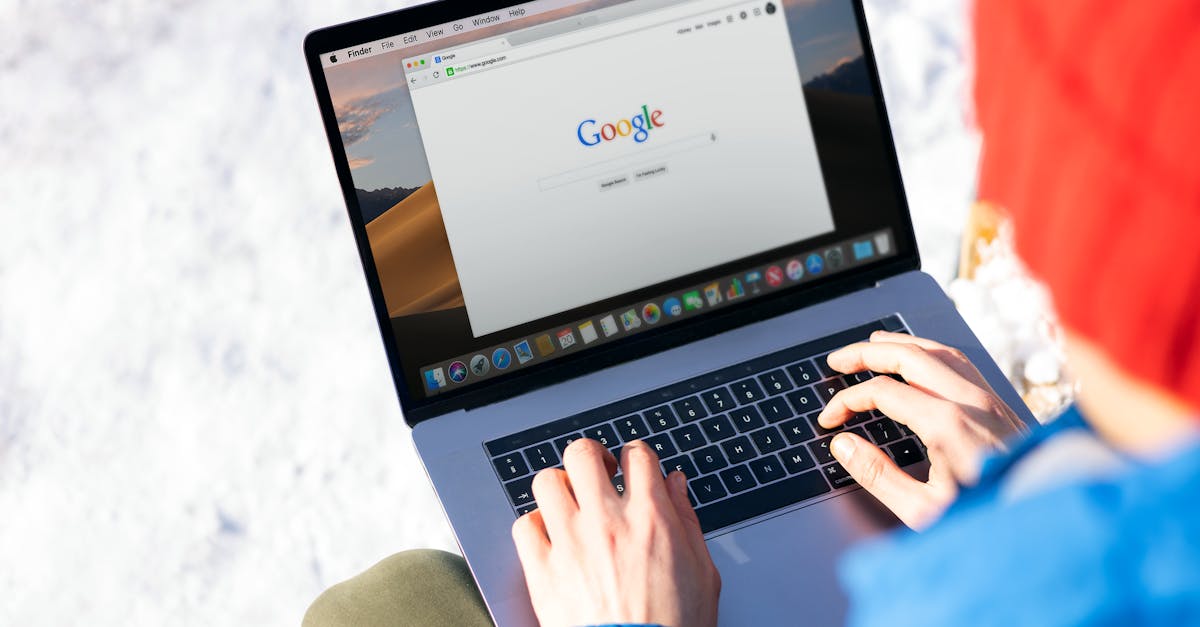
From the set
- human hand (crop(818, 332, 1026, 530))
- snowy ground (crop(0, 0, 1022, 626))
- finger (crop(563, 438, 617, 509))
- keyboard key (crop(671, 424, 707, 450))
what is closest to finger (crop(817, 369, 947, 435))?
human hand (crop(818, 332, 1026, 530))

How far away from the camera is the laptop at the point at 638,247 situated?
808mm

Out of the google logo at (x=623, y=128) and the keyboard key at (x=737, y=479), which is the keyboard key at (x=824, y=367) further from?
the google logo at (x=623, y=128)

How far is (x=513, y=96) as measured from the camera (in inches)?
32.7

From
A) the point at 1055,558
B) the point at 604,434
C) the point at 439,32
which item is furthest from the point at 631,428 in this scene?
the point at 1055,558

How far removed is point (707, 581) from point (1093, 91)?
0.48 m

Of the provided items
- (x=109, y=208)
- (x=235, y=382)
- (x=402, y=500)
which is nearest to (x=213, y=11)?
(x=109, y=208)

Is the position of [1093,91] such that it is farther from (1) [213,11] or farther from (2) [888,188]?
(1) [213,11]

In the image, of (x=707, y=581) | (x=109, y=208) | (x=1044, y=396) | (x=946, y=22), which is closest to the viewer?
(x=707, y=581)

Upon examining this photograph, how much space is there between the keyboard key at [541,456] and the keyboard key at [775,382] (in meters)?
0.19

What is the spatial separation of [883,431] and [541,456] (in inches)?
11.2

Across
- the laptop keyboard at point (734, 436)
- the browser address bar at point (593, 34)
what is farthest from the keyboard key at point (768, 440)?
the browser address bar at point (593, 34)

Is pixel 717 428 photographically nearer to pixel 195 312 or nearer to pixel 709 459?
pixel 709 459

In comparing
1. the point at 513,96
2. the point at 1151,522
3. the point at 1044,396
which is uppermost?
the point at 513,96

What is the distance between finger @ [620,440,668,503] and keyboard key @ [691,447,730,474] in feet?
0.30
